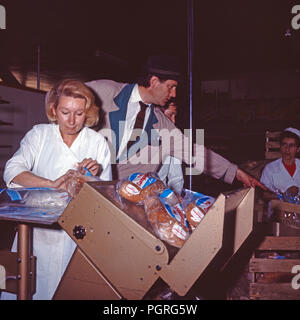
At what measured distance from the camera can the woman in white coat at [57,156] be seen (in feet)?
5.23

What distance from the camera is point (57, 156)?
1.72m

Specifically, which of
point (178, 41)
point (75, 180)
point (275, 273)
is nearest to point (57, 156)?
point (75, 180)

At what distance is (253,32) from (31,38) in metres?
3.11

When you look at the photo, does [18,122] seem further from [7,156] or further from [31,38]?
[31,38]

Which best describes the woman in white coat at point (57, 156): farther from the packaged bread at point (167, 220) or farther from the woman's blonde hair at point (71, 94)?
the packaged bread at point (167, 220)

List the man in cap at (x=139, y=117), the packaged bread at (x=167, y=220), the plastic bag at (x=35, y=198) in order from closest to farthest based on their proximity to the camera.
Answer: the packaged bread at (x=167, y=220), the plastic bag at (x=35, y=198), the man in cap at (x=139, y=117)

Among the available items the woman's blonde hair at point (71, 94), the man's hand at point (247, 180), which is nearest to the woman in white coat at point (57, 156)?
the woman's blonde hair at point (71, 94)

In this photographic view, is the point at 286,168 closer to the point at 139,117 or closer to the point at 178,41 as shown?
the point at 139,117

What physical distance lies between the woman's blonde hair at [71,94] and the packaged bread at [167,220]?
76 centimetres

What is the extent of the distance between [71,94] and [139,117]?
639mm

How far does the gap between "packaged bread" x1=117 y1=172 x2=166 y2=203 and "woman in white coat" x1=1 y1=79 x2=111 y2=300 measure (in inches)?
14.8

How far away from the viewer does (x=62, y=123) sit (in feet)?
5.68

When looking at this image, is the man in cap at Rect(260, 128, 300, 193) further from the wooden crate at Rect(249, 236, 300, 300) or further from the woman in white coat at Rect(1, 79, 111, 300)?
the woman in white coat at Rect(1, 79, 111, 300)
